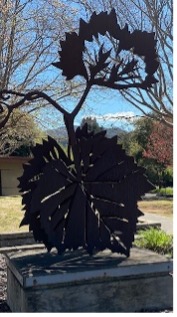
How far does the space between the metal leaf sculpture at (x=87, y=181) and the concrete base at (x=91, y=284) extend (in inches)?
8.8

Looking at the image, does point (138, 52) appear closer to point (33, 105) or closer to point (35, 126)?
point (33, 105)

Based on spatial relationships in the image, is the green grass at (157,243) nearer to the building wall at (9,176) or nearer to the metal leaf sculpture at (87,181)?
the metal leaf sculpture at (87,181)

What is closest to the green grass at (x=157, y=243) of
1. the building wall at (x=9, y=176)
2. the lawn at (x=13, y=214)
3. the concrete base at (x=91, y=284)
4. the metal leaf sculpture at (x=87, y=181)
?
the concrete base at (x=91, y=284)

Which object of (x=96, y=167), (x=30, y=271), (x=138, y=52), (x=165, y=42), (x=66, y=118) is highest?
(x=165, y=42)

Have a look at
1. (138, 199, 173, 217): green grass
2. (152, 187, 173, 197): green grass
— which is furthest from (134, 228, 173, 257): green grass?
(152, 187, 173, 197): green grass

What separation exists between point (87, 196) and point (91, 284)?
0.91 m

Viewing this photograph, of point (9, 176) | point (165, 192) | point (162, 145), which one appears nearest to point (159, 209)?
point (162, 145)

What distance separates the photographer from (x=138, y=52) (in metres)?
5.57

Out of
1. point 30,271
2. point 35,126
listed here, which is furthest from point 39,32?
point 30,271

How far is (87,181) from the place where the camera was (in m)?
5.25

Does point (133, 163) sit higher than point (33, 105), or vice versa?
point (33, 105)

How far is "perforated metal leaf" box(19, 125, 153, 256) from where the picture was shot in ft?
16.4

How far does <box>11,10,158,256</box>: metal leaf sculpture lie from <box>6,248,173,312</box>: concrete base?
0.73ft

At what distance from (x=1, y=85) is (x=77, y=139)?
7554mm
